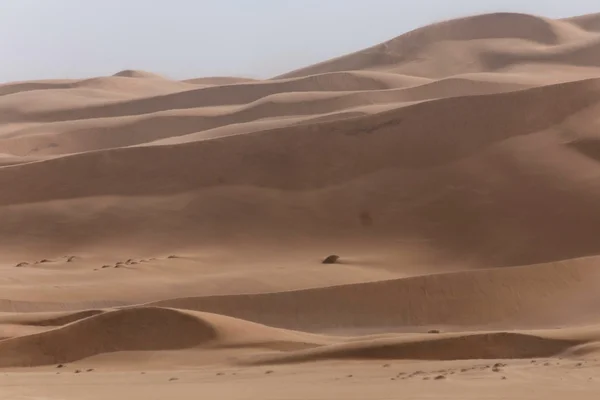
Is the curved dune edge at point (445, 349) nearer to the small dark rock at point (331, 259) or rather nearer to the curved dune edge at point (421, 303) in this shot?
the curved dune edge at point (421, 303)

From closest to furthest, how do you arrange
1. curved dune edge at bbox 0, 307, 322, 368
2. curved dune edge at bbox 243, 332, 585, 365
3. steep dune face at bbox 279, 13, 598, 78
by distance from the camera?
1. curved dune edge at bbox 243, 332, 585, 365
2. curved dune edge at bbox 0, 307, 322, 368
3. steep dune face at bbox 279, 13, 598, 78

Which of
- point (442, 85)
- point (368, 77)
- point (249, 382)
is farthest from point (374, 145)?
point (368, 77)

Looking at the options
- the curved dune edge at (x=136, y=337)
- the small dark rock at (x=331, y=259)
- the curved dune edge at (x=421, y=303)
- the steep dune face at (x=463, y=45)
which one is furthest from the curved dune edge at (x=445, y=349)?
the steep dune face at (x=463, y=45)

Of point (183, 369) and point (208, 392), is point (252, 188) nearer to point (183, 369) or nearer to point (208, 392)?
point (183, 369)

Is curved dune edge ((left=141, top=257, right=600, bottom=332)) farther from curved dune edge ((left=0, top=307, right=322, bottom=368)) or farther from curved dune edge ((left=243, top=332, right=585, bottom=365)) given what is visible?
curved dune edge ((left=243, top=332, right=585, bottom=365))

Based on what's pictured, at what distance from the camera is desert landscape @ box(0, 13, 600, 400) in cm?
785

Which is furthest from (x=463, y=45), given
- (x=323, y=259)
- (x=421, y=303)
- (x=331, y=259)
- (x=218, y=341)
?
(x=218, y=341)

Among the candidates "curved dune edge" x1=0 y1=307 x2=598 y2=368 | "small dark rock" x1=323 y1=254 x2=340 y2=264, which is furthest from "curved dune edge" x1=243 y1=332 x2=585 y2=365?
"small dark rock" x1=323 y1=254 x2=340 y2=264

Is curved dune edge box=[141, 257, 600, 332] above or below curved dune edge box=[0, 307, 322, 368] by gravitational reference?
below

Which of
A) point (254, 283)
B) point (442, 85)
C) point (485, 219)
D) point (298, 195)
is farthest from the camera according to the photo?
point (442, 85)

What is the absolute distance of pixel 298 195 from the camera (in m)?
17.5

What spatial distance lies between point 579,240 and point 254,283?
4.85 meters

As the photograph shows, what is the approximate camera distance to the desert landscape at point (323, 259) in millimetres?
7852

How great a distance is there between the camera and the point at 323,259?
1488cm
